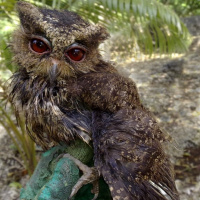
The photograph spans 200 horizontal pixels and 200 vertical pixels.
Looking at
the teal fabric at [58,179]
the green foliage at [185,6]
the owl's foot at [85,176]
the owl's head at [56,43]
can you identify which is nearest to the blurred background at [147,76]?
the owl's head at [56,43]

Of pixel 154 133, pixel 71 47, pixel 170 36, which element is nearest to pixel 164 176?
pixel 154 133

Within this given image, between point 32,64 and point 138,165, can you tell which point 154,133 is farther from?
point 32,64

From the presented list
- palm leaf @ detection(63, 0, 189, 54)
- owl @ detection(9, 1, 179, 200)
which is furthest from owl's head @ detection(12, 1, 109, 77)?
palm leaf @ detection(63, 0, 189, 54)

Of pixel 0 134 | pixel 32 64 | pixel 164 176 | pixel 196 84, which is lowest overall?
pixel 0 134

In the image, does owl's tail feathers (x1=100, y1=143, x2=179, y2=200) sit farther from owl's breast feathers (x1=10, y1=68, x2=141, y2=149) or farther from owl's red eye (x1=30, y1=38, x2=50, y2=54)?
owl's red eye (x1=30, y1=38, x2=50, y2=54)

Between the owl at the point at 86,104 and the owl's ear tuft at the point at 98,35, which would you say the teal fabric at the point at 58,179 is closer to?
the owl at the point at 86,104
